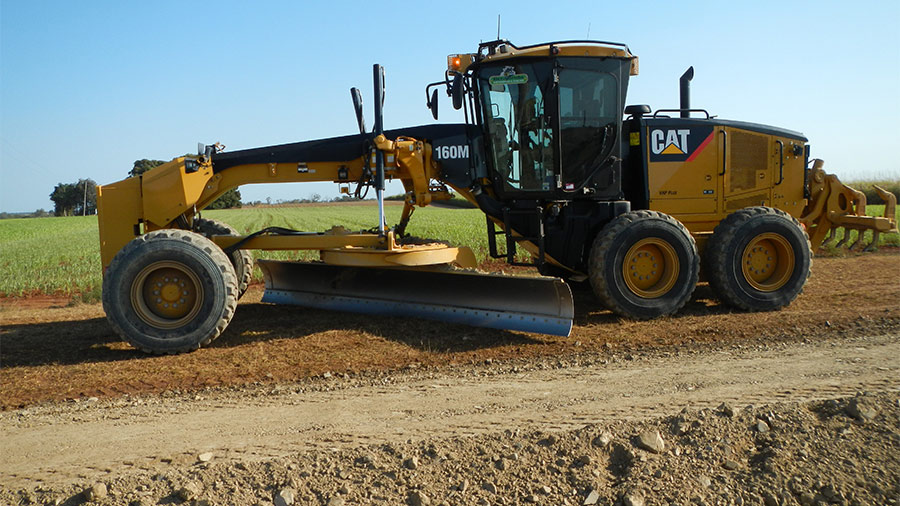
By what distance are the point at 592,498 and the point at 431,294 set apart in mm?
4260

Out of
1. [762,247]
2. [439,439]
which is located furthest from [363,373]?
[762,247]

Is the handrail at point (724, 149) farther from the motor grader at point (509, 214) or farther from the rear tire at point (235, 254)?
the rear tire at point (235, 254)

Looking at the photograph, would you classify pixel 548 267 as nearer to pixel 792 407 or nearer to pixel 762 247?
pixel 762 247

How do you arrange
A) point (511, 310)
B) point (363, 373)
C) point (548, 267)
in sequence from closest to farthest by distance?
point (363, 373)
point (511, 310)
point (548, 267)

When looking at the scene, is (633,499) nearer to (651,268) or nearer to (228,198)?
(651,268)

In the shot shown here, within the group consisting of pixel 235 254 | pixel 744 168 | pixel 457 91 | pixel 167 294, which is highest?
pixel 457 91

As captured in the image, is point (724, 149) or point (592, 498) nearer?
point (592, 498)

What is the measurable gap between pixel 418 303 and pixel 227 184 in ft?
8.26

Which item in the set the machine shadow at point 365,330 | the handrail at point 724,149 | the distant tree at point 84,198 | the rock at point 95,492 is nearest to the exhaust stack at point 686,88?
the handrail at point 724,149

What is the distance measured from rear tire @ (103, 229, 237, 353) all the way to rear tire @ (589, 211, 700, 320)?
3.86 m

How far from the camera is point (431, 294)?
7223mm

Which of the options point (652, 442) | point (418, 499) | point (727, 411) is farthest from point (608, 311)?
point (418, 499)

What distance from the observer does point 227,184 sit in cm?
722

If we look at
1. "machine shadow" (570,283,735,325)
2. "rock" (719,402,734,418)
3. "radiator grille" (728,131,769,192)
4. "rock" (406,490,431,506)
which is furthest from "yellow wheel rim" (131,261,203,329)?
"radiator grille" (728,131,769,192)
